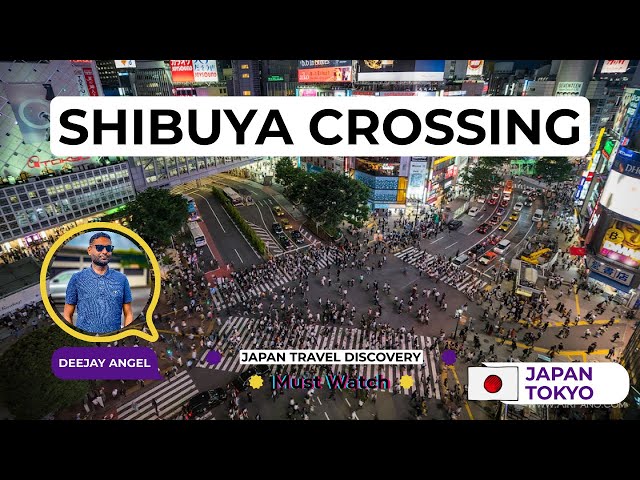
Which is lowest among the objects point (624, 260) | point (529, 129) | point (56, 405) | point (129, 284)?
point (56, 405)

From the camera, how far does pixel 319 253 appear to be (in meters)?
35.3

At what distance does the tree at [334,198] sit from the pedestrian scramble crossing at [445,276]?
6.09 meters

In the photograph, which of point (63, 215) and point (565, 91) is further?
point (565, 91)

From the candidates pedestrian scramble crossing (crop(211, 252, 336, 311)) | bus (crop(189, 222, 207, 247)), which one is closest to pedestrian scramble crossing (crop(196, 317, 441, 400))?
pedestrian scramble crossing (crop(211, 252, 336, 311))

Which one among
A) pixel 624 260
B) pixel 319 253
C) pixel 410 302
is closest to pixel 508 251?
pixel 624 260

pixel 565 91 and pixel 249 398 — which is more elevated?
pixel 565 91

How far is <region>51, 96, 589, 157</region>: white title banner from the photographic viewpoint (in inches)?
273

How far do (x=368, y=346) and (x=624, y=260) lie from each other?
75.5ft

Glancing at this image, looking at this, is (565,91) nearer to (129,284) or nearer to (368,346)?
(368,346)

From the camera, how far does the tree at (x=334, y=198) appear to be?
120 feet

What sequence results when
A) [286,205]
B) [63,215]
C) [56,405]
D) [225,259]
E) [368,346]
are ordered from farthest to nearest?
[286,205]
[63,215]
[225,259]
[368,346]
[56,405]

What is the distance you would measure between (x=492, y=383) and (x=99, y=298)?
458 inches

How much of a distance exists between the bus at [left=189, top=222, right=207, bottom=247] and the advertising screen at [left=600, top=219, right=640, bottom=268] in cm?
3824

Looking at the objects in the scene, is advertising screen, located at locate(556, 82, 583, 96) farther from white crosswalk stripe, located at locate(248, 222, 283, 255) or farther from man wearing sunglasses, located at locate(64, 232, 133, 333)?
man wearing sunglasses, located at locate(64, 232, 133, 333)
